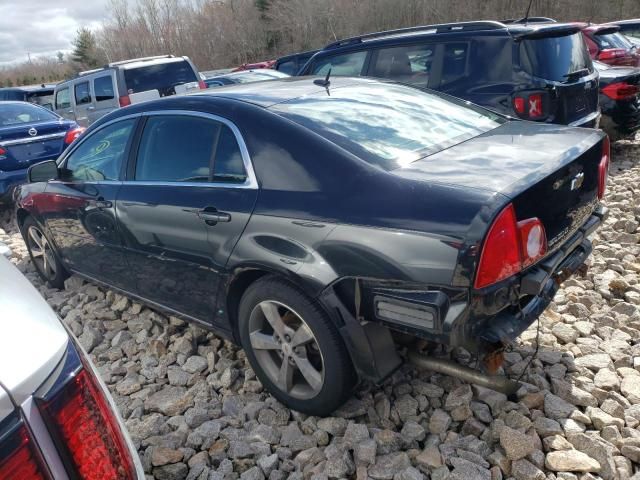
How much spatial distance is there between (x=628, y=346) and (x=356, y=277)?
183cm

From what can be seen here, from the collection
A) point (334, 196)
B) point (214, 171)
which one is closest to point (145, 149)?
point (214, 171)

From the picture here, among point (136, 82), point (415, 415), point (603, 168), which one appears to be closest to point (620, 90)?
point (603, 168)

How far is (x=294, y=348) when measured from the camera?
2.57 m

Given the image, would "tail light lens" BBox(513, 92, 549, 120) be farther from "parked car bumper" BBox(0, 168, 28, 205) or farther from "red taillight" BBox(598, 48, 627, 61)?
"parked car bumper" BBox(0, 168, 28, 205)

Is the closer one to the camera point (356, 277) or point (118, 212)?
point (356, 277)

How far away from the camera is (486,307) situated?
200 cm

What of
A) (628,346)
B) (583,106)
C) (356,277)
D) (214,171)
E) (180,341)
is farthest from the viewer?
(583,106)

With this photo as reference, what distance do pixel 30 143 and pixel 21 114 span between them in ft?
2.89

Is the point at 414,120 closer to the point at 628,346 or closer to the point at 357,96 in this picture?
the point at 357,96

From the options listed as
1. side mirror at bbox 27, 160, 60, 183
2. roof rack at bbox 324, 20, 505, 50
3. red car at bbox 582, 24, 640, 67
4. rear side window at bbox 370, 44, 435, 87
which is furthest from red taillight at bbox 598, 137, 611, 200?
red car at bbox 582, 24, 640, 67

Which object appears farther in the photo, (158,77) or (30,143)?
(158,77)

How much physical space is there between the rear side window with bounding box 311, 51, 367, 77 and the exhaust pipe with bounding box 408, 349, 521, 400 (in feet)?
15.0

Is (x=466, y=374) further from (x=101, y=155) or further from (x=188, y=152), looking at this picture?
(x=101, y=155)

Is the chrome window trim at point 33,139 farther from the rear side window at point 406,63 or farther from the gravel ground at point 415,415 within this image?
the gravel ground at point 415,415
